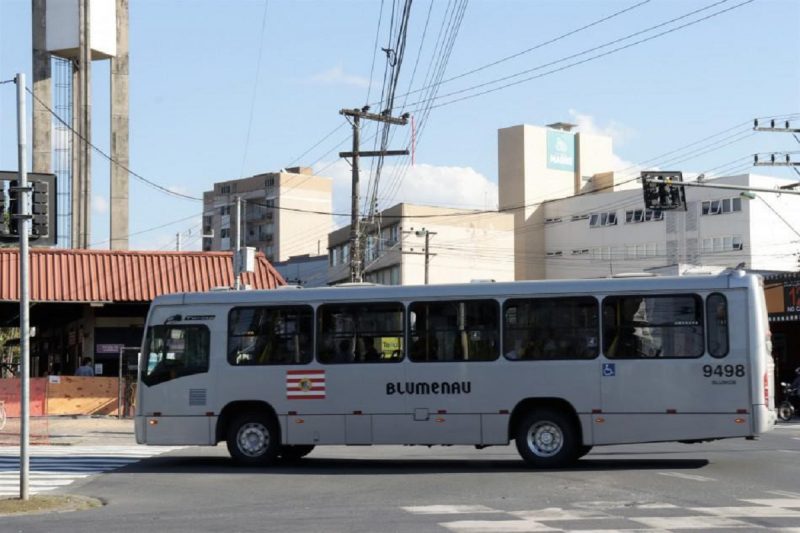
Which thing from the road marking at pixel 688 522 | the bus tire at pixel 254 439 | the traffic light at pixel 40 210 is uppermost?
the traffic light at pixel 40 210

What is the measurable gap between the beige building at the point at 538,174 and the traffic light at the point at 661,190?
234 feet

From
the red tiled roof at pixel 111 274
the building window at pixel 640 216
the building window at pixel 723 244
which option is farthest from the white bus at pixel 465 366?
the building window at pixel 640 216

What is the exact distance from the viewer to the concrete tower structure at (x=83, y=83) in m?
41.8

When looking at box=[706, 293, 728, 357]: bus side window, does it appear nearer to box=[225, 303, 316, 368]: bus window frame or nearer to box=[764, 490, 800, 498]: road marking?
box=[764, 490, 800, 498]: road marking

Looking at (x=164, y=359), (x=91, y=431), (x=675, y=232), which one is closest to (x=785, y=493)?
(x=164, y=359)

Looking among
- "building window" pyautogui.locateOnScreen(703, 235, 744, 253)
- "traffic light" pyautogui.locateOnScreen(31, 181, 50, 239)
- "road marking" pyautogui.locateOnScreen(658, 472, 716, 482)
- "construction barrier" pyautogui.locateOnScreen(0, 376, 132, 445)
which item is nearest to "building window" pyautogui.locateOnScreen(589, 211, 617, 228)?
"building window" pyautogui.locateOnScreen(703, 235, 744, 253)

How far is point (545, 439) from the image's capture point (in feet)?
61.3

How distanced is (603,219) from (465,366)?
273ft

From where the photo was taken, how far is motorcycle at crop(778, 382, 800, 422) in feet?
114

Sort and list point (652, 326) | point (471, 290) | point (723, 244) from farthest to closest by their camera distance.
A: point (723, 244) < point (471, 290) < point (652, 326)

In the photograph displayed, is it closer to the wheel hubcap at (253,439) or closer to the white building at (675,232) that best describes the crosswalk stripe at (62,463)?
the wheel hubcap at (253,439)

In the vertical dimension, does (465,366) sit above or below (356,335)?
below

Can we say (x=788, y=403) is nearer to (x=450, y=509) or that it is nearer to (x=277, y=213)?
(x=450, y=509)

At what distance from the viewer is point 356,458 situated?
72.6ft
